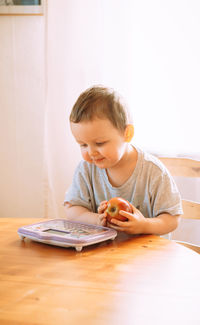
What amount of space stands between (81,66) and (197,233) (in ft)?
3.59

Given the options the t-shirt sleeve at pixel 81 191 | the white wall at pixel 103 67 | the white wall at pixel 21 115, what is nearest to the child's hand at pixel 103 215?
the t-shirt sleeve at pixel 81 191

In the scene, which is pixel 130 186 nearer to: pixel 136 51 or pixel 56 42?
pixel 136 51

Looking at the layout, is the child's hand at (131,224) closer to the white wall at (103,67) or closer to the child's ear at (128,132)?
the child's ear at (128,132)

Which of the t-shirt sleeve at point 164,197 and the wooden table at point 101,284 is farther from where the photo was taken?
the t-shirt sleeve at point 164,197

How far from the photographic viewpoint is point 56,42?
6.84 feet

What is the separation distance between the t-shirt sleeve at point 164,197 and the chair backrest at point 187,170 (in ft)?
0.76

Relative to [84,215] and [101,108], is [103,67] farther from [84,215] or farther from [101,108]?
[84,215]

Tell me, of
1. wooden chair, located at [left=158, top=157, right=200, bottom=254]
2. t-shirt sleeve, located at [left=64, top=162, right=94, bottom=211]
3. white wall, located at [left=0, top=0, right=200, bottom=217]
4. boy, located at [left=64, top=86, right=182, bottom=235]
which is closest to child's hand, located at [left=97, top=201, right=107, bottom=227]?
boy, located at [left=64, top=86, right=182, bottom=235]

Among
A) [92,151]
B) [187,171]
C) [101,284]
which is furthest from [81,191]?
[101,284]

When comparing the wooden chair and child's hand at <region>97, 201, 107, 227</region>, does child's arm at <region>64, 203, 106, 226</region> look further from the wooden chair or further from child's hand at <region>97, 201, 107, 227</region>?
the wooden chair

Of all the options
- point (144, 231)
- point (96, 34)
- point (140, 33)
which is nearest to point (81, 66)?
point (96, 34)

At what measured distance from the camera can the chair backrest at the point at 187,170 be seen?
57.8 inches

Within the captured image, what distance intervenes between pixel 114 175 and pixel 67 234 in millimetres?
428

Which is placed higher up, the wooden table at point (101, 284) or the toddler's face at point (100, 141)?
the toddler's face at point (100, 141)
